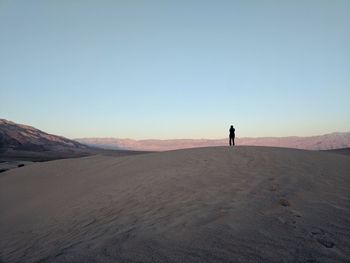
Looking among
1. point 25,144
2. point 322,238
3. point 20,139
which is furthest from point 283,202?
point 20,139

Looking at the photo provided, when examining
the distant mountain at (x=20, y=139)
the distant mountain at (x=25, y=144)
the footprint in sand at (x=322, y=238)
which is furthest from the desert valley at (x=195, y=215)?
the distant mountain at (x=20, y=139)

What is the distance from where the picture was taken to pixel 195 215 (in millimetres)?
5324

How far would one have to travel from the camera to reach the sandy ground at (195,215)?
157 inches

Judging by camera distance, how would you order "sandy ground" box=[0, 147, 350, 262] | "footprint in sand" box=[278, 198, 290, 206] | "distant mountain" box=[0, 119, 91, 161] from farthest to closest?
"distant mountain" box=[0, 119, 91, 161] < "footprint in sand" box=[278, 198, 290, 206] < "sandy ground" box=[0, 147, 350, 262]

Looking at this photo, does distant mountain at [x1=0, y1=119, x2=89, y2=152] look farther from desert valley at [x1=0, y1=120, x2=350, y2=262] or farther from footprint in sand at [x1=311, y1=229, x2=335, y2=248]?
footprint in sand at [x1=311, y1=229, x2=335, y2=248]

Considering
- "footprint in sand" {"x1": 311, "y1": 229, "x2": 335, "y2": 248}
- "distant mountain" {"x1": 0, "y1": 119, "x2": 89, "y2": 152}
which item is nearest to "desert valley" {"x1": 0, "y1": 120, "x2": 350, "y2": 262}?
"footprint in sand" {"x1": 311, "y1": 229, "x2": 335, "y2": 248}

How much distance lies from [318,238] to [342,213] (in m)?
1.34

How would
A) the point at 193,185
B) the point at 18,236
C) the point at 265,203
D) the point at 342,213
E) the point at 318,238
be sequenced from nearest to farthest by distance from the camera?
the point at 318,238 → the point at 342,213 → the point at 265,203 → the point at 18,236 → the point at 193,185

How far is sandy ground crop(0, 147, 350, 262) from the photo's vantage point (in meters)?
3.98

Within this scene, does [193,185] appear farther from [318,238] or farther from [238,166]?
[318,238]

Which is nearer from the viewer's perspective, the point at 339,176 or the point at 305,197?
the point at 305,197

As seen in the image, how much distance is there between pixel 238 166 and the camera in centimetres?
977

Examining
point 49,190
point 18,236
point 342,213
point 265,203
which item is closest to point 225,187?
point 265,203

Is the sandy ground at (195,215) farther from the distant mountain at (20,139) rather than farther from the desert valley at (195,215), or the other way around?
the distant mountain at (20,139)
